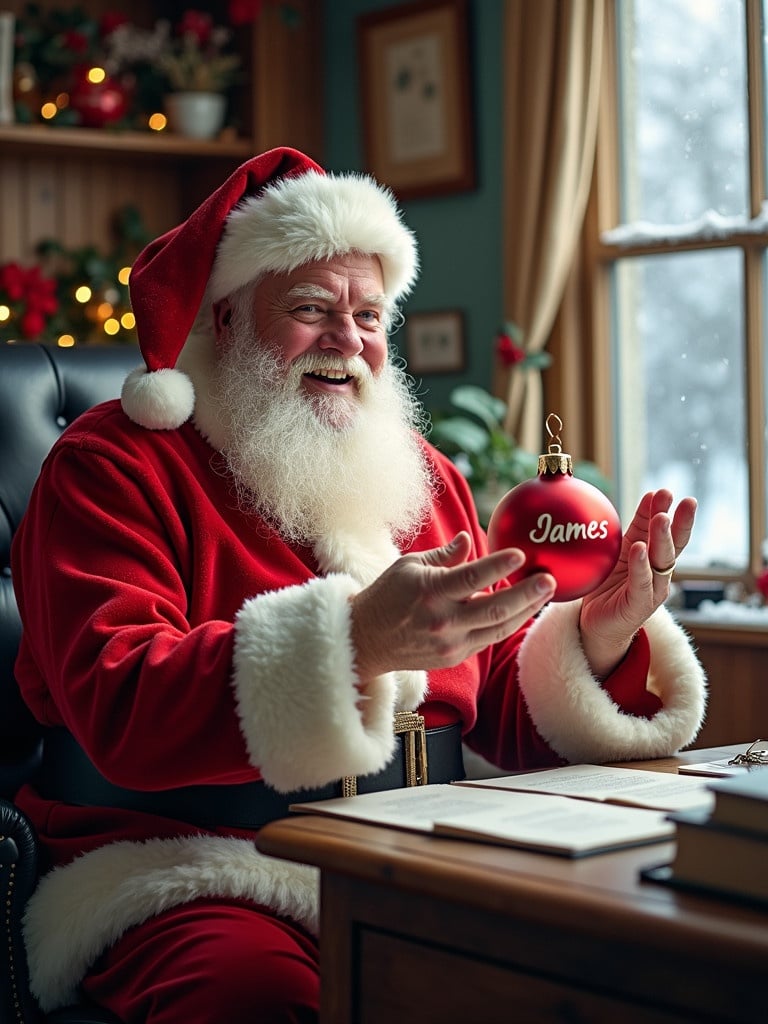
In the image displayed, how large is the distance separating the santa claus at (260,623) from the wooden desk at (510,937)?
0.70 feet

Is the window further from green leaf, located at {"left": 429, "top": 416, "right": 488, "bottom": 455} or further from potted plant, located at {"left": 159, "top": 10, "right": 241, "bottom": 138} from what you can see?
potted plant, located at {"left": 159, "top": 10, "right": 241, "bottom": 138}

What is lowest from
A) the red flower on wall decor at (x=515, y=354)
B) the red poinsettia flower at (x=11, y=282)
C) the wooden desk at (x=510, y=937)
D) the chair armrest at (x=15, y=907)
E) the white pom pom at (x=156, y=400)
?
the chair armrest at (x=15, y=907)

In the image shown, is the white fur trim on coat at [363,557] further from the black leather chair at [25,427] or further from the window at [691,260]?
the window at [691,260]

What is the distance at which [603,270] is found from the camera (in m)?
3.97

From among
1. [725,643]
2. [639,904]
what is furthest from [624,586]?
[725,643]

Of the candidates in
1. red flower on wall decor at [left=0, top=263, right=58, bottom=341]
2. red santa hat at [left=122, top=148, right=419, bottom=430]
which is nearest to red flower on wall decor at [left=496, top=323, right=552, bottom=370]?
red flower on wall decor at [left=0, top=263, right=58, bottom=341]

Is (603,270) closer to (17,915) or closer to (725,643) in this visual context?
(725,643)

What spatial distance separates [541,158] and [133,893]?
9.40 feet

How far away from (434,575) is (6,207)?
365 cm

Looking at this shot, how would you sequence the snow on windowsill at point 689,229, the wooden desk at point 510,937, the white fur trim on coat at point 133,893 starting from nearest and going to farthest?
1. the wooden desk at point 510,937
2. the white fur trim on coat at point 133,893
3. the snow on windowsill at point 689,229

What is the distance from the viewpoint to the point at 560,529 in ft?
4.51

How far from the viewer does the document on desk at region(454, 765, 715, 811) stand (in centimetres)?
130

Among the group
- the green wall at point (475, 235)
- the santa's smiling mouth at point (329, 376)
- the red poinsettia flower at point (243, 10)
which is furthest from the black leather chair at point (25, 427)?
the red poinsettia flower at point (243, 10)

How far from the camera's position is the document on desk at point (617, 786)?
4.28 feet
